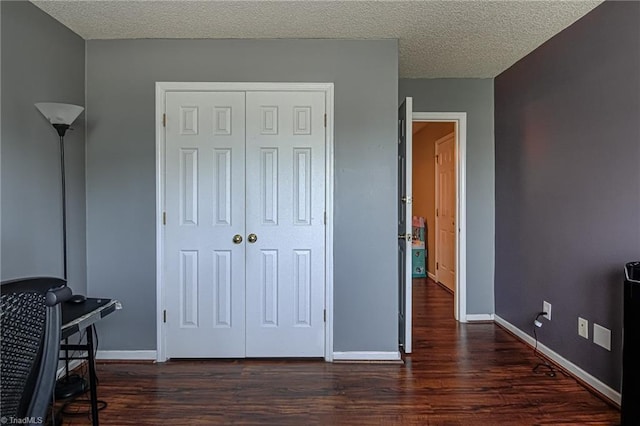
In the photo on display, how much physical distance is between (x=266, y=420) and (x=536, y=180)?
2.73 m

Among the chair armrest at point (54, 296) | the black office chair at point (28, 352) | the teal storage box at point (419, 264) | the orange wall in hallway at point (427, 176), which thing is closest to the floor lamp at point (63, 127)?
the black office chair at point (28, 352)

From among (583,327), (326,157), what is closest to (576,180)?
(583,327)

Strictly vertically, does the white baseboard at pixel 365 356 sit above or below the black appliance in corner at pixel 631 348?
below

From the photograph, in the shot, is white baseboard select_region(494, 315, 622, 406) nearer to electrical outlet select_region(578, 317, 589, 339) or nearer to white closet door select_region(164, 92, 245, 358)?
electrical outlet select_region(578, 317, 589, 339)

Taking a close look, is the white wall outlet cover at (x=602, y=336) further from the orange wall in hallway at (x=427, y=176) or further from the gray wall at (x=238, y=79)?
the orange wall in hallway at (x=427, y=176)

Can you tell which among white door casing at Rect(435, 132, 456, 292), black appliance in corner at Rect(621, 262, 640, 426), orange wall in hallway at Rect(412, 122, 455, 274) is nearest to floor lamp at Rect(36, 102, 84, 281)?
black appliance in corner at Rect(621, 262, 640, 426)

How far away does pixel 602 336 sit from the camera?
7.90ft

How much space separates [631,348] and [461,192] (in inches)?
88.0

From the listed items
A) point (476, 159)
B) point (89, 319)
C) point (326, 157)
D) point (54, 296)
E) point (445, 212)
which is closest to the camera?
point (54, 296)

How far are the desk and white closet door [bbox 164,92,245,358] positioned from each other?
86 cm

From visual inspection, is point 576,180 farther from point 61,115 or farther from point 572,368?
point 61,115

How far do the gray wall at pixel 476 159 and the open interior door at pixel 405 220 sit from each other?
94 cm

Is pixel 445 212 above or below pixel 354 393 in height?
above

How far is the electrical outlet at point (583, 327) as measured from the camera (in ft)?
8.39
